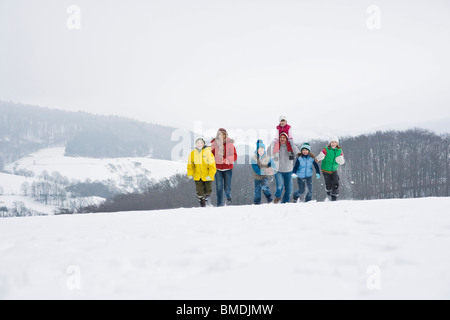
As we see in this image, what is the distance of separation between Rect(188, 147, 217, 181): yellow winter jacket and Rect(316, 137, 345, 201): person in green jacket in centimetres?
294

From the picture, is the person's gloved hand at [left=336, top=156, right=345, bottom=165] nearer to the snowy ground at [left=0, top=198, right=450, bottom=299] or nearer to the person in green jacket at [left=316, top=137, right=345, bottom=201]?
the person in green jacket at [left=316, top=137, right=345, bottom=201]

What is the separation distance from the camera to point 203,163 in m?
8.50

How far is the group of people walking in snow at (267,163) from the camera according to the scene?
28.2ft

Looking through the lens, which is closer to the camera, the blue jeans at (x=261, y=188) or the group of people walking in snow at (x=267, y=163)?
the group of people walking in snow at (x=267, y=163)

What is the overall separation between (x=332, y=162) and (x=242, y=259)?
6.48 metres

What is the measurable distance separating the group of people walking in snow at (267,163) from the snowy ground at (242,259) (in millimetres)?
3646

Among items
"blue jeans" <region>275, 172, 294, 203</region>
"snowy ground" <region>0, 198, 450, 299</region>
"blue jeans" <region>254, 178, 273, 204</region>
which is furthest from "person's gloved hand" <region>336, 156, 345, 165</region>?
"snowy ground" <region>0, 198, 450, 299</region>

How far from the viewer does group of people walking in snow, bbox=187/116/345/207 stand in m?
8.59

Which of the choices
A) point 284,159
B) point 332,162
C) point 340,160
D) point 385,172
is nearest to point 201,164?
point 284,159

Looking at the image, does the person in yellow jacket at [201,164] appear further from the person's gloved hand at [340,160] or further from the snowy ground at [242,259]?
the snowy ground at [242,259]

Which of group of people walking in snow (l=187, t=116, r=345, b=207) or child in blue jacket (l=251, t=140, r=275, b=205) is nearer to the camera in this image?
group of people walking in snow (l=187, t=116, r=345, b=207)

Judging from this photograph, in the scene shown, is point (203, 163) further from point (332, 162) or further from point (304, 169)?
Result: point (332, 162)

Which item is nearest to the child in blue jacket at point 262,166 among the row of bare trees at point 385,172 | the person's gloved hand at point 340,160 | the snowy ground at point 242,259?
the person's gloved hand at point 340,160
